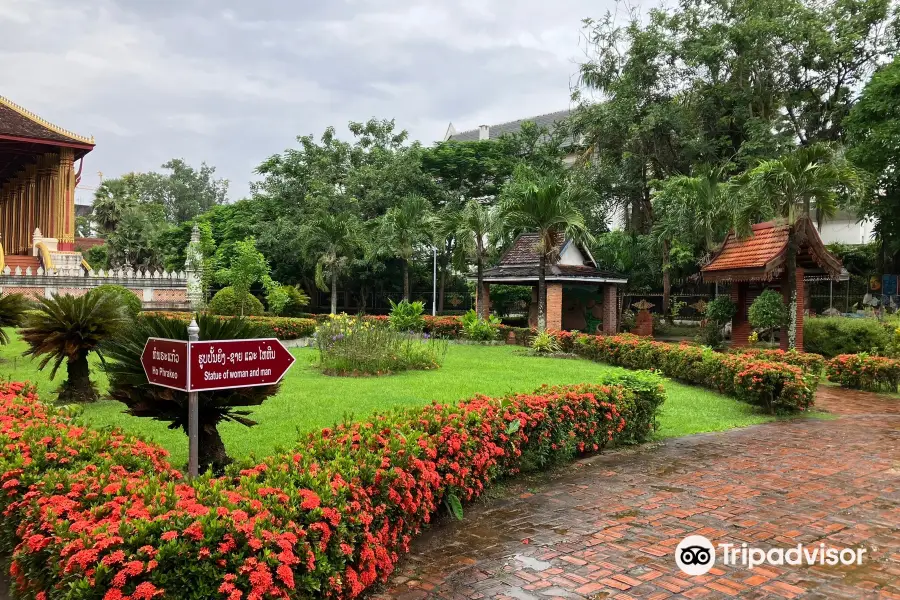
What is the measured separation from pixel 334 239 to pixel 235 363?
1020 inches

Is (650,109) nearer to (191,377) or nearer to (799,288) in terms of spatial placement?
(799,288)

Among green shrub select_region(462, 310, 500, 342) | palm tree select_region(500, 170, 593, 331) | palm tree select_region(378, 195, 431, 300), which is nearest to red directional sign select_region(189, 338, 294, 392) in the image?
palm tree select_region(500, 170, 593, 331)

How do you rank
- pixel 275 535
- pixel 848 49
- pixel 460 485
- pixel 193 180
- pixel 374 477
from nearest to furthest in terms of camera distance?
1. pixel 275 535
2. pixel 374 477
3. pixel 460 485
4. pixel 848 49
5. pixel 193 180

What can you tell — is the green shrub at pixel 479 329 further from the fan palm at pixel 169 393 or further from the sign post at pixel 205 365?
the sign post at pixel 205 365

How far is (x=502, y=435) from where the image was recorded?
6.02m

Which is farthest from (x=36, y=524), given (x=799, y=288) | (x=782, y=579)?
(x=799, y=288)

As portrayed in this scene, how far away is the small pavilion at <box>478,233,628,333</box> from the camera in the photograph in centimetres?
2105

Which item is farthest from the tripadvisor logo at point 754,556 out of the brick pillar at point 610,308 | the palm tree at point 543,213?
the brick pillar at point 610,308

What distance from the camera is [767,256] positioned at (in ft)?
54.0

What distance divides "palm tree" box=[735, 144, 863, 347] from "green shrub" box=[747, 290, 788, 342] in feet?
0.75

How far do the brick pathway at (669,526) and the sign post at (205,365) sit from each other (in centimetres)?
160

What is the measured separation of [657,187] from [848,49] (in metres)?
8.07

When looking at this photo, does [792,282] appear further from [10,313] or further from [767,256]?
[10,313]

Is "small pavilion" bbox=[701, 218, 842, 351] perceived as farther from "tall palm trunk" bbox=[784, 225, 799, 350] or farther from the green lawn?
the green lawn
